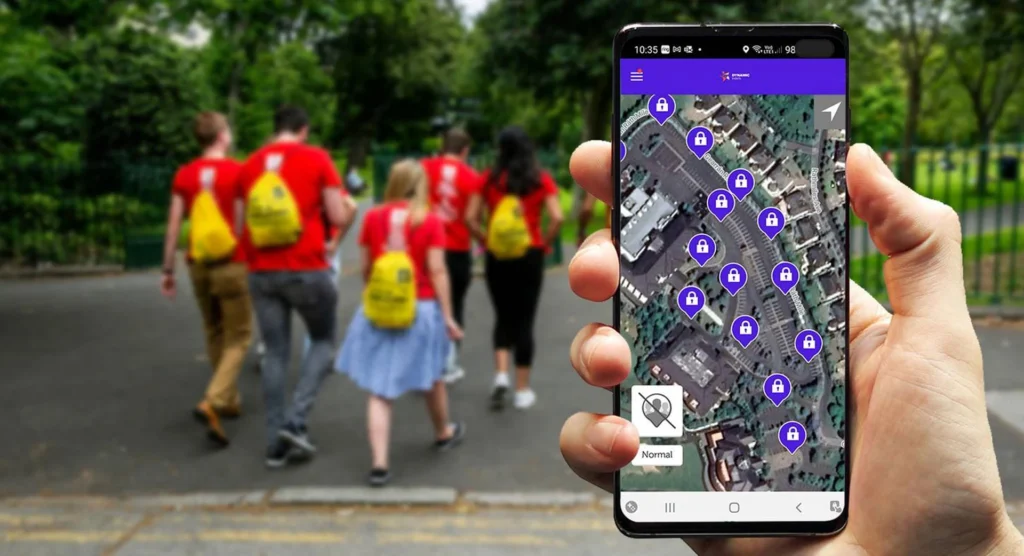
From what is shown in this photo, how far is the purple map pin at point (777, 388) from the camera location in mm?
1870

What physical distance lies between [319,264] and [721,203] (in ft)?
14.0

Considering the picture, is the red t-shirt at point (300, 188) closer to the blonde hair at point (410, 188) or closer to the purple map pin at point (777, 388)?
the blonde hair at point (410, 188)

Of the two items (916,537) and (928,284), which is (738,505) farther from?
(928,284)

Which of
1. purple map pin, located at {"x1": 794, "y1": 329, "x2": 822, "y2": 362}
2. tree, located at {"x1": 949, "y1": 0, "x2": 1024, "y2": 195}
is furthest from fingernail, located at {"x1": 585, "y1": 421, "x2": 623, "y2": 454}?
tree, located at {"x1": 949, "y1": 0, "x2": 1024, "y2": 195}

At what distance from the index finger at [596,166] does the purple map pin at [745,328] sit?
1.13 feet

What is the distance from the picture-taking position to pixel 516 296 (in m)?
7.03

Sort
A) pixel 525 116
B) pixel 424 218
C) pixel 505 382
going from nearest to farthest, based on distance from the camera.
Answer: pixel 424 218 → pixel 505 382 → pixel 525 116

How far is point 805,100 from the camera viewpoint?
187 cm

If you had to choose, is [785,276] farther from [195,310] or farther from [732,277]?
[195,310]

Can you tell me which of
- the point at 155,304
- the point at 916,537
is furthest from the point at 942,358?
the point at 155,304

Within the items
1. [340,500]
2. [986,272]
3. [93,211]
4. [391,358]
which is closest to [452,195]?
[391,358]

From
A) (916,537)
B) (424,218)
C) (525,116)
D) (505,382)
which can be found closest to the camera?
(916,537)

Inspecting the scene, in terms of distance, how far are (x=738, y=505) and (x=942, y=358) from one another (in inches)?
18.1

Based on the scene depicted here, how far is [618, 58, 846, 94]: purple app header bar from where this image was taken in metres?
1.88
